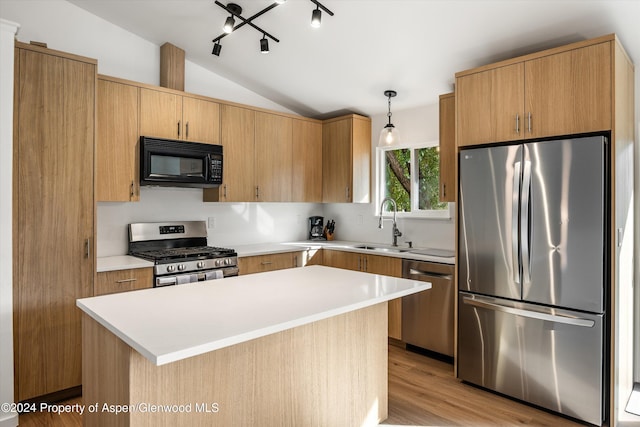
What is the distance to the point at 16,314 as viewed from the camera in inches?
98.7

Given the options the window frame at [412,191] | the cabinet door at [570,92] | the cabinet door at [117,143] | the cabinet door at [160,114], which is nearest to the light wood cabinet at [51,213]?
the cabinet door at [117,143]

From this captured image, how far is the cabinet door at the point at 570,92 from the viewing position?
2318mm

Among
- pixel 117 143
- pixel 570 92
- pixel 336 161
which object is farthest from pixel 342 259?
pixel 570 92

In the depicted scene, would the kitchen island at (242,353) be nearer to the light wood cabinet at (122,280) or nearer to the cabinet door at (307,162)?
the light wood cabinet at (122,280)

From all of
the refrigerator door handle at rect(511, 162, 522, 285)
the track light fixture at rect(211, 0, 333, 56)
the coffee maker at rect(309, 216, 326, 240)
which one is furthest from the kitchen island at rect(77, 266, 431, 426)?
the coffee maker at rect(309, 216, 326, 240)

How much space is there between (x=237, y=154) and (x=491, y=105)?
231 centimetres

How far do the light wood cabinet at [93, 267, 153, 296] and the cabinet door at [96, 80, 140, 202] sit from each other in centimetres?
60

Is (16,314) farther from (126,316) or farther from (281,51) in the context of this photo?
(281,51)

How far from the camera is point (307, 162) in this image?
4516mm

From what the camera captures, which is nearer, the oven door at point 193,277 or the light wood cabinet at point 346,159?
the oven door at point 193,277

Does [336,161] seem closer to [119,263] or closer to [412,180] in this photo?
[412,180]

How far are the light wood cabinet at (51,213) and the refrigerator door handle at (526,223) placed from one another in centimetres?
291

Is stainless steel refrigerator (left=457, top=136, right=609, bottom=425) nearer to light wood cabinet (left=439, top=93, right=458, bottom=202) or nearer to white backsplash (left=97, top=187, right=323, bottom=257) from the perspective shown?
light wood cabinet (left=439, top=93, right=458, bottom=202)

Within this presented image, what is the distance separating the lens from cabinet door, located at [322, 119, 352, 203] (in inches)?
A: 171
